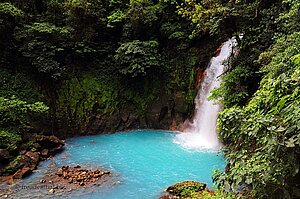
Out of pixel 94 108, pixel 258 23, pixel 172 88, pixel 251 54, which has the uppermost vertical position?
pixel 258 23

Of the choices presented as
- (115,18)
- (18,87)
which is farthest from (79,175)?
(115,18)

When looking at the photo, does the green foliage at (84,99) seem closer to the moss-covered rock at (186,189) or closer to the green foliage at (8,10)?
the green foliage at (8,10)

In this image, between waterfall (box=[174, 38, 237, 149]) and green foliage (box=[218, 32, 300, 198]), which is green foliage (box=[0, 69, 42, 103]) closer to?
waterfall (box=[174, 38, 237, 149])

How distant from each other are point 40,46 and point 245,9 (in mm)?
7362

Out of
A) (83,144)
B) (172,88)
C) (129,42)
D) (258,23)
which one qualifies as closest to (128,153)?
(83,144)

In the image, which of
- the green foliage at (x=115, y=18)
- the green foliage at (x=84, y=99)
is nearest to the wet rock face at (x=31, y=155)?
the green foliage at (x=84, y=99)

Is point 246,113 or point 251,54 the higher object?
point 251,54

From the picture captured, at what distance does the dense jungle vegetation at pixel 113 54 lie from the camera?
748 centimetres

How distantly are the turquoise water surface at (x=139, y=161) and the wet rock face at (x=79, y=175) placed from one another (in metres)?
0.43

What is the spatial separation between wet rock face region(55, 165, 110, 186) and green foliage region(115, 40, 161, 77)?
15.7 ft

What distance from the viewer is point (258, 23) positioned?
301 inches

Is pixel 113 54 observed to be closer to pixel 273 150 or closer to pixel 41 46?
pixel 41 46

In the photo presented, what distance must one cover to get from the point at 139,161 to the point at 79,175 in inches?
77.4

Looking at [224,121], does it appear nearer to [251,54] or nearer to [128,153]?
[251,54]
